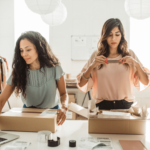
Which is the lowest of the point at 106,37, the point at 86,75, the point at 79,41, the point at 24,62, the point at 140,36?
the point at 86,75

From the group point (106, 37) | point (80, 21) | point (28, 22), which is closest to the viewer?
point (106, 37)

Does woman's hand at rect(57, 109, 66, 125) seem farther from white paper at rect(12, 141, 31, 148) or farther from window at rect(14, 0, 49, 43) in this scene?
window at rect(14, 0, 49, 43)

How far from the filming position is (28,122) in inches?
51.2

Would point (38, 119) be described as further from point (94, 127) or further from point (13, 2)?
point (13, 2)

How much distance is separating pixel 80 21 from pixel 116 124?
11.9 feet

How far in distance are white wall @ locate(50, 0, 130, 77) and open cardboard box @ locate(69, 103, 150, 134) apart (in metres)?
3.30

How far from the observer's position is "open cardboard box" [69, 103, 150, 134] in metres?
1.25

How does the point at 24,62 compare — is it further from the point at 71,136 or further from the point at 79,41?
the point at 79,41

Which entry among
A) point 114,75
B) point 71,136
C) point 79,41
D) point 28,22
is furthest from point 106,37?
point 28,22

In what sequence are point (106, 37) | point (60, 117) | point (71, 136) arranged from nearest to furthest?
1. point (71, 136)
2. point (60, 117)
3. point (106, 37)

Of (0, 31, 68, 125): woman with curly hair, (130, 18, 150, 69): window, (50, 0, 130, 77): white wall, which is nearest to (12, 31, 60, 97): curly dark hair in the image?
(0, 31, 68, 125): woman with curly hair

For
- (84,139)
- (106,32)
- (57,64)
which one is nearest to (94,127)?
(84,139)

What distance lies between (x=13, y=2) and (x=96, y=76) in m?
→ 3.66

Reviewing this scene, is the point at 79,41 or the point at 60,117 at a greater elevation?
the point at 79,41
